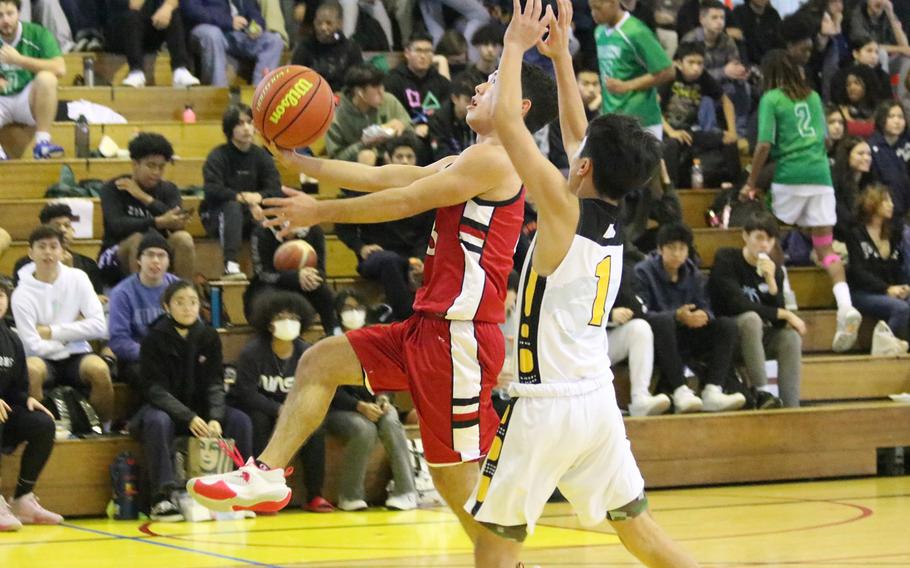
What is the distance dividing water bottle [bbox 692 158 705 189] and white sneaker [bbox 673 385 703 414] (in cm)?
337

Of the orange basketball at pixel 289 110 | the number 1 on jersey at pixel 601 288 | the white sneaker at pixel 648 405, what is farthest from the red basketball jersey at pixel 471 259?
the white sneaker at pixel 648 405

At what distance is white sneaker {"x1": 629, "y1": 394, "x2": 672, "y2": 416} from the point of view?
984 cm

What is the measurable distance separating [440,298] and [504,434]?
100 cm

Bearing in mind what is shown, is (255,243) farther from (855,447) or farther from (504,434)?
(504,434)

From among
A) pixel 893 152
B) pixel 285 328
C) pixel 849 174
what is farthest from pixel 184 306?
pixel 893 152

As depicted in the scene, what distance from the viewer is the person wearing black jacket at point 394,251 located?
9.97m

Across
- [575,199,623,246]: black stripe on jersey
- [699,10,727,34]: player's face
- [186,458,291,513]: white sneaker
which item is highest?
[699,10,727,34]: player's face

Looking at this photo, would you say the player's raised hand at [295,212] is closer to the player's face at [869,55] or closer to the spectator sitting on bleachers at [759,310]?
the spectator sitting on bleachers at [759,310]

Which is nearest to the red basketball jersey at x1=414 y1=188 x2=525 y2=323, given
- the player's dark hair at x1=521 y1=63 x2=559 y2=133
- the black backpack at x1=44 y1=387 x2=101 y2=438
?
the player's dark hair at x1=521 y1=63 x2=559 y2=133

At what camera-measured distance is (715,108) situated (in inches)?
530

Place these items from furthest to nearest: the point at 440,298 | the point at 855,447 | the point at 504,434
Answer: the point at 855,447
the point at 440,298
the point at 504,434

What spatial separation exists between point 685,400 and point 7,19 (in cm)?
589

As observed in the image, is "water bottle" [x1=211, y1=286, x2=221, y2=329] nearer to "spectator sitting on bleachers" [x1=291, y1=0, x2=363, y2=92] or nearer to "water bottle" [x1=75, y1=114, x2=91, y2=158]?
"water bottle" [x1=75, y1=114, x2=91, y2=158]

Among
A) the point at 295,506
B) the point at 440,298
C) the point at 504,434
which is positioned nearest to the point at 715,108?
the point at 295,506
